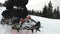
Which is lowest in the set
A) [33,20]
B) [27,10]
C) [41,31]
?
[41,31]

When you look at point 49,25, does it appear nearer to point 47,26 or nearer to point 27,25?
point 47,26

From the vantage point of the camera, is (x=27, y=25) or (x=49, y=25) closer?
(x=27, y=25)

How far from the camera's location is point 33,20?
1611mm

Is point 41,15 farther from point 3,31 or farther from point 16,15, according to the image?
point 3,31

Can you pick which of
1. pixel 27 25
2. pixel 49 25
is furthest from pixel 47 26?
pixel 27 25

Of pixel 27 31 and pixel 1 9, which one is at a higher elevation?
pixel 1 9

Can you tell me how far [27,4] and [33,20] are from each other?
177mm

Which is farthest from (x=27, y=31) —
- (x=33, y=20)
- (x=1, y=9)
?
(x=1, y=9)

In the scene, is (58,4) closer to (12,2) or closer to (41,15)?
(41,15)

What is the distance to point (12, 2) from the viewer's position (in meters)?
1.57

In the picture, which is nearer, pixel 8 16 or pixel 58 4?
pixel 8 16

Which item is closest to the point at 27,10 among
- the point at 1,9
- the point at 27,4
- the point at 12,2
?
the point at 27,4

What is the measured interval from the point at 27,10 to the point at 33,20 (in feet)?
0.40

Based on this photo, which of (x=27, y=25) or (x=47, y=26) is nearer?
(x=27, y=25)
